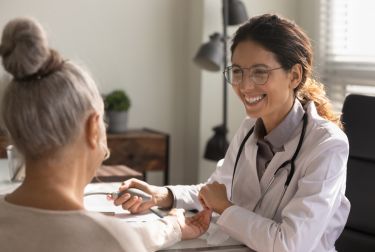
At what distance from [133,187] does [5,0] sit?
8.00ft

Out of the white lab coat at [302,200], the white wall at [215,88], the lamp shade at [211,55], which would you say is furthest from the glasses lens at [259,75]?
the white wall at [215,88]

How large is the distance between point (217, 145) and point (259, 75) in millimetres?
2055

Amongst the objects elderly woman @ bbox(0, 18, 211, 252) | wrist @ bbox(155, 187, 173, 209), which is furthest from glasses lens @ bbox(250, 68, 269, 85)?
elderly woman @ bbox(0, 18, 211, 252)

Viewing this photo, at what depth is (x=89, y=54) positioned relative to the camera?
4.07 metres

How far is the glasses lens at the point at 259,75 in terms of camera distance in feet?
5.78

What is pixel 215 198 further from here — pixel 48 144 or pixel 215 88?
pixel 215 88

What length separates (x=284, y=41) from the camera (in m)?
1.75

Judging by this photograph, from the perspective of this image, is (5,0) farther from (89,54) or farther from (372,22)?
(372,22)

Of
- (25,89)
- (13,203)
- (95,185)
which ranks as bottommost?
(95,185)

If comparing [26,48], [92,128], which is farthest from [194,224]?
[26,48]

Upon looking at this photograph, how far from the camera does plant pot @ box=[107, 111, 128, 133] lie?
3938mm

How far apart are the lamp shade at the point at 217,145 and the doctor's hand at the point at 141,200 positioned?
1870 millimetres

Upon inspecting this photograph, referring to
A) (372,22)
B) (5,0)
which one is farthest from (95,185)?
(5,0)

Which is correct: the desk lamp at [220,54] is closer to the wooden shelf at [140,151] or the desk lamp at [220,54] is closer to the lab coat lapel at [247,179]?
the wooden shelf at [140,151]
